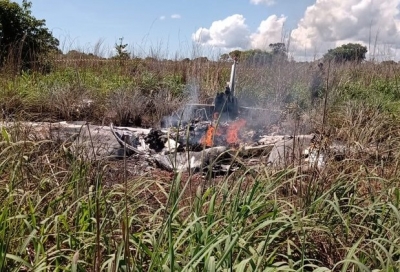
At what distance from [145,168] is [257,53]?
6816mm

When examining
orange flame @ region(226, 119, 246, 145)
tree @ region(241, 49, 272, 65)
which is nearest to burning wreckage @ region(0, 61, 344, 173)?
orange flame @ region(226, 119, 246, 145)

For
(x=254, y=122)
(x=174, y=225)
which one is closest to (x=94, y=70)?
(x=254, y=122)

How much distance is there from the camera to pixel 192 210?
2.22 meters

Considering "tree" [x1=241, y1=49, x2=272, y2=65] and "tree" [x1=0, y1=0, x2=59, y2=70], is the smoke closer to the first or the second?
"tree" [x1=241, y1=49, x2=272, y2=65]

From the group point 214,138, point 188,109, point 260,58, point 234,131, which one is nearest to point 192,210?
point 214,138

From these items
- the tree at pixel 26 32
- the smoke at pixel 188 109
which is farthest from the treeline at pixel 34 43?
the smoke at pixel 188 109

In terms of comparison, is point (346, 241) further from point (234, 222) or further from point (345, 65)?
point (345, 65)

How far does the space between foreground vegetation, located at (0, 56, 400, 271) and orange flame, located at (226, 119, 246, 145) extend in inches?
37.5

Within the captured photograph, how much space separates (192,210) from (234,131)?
364 centimetres

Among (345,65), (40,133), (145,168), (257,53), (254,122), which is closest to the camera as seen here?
(40,133)

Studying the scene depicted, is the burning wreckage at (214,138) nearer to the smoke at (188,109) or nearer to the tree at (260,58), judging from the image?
the smoke at (188,109)

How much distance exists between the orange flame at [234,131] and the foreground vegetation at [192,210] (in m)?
0.95

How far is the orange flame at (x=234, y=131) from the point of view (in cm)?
561

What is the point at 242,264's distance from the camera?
5.21 feet
